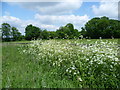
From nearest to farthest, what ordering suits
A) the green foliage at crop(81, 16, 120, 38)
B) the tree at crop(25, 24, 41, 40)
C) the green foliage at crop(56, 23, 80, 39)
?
the green foliage at crop(56, 23, 80, 39), the green foliage at crop(81, 16, 120, 38), the tree at crop(25, 24, 41, 40)

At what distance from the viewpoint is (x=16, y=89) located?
371 cm

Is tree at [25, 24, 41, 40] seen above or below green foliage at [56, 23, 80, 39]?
above

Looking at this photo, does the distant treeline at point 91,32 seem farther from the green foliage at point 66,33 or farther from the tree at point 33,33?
the tree at point 33,33

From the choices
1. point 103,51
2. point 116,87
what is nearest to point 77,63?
point 103,51

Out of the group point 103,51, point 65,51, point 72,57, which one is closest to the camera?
point 103,51

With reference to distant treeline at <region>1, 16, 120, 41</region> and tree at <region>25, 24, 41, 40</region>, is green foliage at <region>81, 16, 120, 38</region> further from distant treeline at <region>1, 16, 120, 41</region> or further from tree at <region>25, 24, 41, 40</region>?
tree at <region>25, 24, 41, 40</region>

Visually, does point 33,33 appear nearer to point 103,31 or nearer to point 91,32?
point 91,32

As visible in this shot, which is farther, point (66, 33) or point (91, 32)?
point (91, 32)

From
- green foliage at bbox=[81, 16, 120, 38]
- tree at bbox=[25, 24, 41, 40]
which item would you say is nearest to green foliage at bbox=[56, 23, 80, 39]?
green foliage at bbox=[81, 16, 120, 38]

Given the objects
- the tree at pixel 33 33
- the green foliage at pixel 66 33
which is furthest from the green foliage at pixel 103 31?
the tree at pixel 33 33

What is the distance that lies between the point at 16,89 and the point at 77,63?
2.20 meters

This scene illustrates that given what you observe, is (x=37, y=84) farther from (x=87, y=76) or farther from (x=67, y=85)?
(x=87, y=76)

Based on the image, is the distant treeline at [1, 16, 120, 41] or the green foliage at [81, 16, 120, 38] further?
the green foliage at [81, 16, 120, 38]

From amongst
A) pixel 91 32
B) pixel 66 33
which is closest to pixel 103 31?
pixel 91 32
